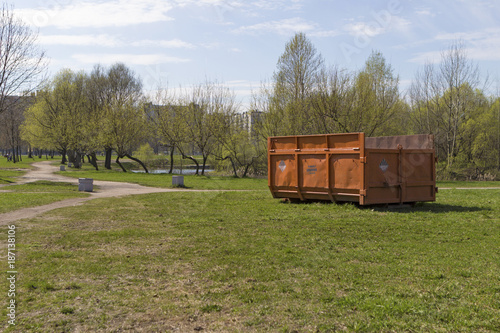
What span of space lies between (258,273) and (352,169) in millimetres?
7950

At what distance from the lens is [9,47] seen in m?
29.2

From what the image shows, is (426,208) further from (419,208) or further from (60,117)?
(60,117)

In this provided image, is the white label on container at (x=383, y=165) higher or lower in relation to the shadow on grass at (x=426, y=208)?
higher

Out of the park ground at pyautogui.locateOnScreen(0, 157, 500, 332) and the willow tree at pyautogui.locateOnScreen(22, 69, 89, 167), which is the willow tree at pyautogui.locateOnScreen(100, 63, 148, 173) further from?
the park ground at pyautogui.locateOnScreen(0, 157, 500, 332)

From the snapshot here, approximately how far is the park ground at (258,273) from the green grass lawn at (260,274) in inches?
0.9

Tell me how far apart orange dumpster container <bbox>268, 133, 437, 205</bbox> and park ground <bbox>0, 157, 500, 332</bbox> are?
1.52 m

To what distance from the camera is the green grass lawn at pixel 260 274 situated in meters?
4.90

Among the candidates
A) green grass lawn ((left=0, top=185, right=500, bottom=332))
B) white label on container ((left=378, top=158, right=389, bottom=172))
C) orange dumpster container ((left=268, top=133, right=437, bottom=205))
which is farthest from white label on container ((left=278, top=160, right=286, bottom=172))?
Result: green grass lawn ((left=0, top=185, right=500, bottom=332))

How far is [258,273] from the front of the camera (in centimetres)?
673

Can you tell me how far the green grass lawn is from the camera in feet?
16.1

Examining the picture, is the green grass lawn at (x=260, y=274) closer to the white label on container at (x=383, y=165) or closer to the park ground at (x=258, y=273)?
the park ground at (x=258, y=273)

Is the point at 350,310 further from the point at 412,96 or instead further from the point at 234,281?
the point at 412,96

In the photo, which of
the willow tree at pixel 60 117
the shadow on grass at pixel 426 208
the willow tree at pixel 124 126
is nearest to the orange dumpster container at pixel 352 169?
the shadow on grass at pixel 426 208

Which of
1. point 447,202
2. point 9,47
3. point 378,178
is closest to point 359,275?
point 378,178
